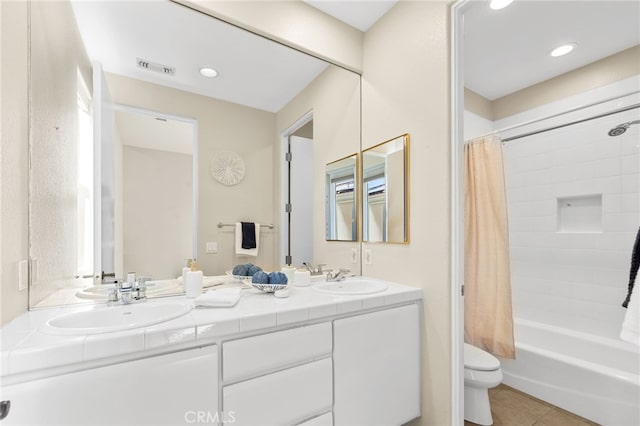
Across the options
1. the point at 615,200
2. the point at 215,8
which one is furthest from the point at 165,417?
the point at 615,200

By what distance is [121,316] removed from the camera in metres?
1.09

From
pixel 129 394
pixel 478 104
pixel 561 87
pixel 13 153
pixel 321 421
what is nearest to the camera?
pixel 129 394

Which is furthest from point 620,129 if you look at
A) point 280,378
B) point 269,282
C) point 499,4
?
point 280,378

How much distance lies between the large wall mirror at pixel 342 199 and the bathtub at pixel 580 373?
1.55 metres

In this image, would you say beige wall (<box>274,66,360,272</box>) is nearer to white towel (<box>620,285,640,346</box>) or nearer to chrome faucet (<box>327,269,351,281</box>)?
chrome faucet (<box>327,269,351,281</box>)

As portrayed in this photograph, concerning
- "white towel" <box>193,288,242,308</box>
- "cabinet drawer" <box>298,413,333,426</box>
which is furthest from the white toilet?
"white towel" <box>193,288,242,308</box>

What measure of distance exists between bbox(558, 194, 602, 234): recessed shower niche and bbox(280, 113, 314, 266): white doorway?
2.27 m

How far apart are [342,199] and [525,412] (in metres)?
1.86

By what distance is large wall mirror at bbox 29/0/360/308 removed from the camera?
115 cm

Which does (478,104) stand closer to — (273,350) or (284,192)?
(284,192)

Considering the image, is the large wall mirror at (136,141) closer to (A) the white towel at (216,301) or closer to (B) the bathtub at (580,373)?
(A) the white towel at (216,301)

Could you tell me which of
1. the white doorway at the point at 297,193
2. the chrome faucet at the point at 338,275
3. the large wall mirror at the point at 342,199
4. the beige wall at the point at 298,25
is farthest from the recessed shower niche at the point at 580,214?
the white doorway at the point at 297,193

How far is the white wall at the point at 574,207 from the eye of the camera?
2.07m

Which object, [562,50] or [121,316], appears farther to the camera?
[562,50]
